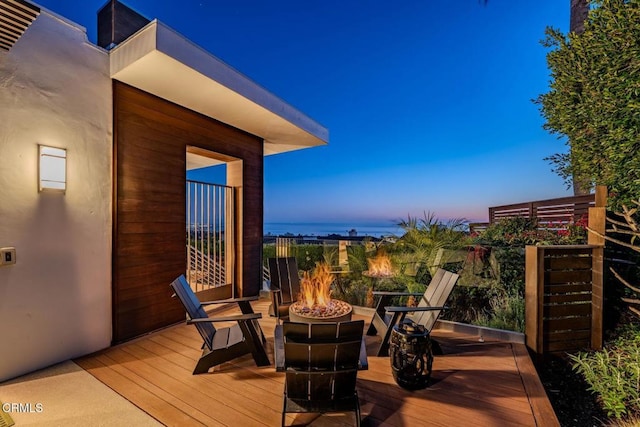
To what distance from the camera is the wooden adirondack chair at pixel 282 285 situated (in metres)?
4.12

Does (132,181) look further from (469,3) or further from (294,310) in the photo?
(469,3)

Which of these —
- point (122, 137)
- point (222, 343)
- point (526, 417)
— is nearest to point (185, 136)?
point (122, 137)

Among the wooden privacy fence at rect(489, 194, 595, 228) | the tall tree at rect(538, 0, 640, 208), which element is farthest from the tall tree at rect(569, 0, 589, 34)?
the tall tree at rect(538, 0, 640, 208)

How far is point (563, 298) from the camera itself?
3479 millimetres

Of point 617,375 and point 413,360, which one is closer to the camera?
point 413,360

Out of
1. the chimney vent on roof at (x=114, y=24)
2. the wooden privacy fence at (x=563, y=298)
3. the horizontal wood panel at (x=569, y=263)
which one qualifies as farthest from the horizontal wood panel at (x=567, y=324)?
the chimney vent on roof at (x=114, y=24)

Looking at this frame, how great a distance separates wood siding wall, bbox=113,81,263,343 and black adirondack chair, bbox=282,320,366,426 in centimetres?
271

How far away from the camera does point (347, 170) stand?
1060 inches

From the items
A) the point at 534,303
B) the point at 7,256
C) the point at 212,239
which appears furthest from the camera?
the point at 212,239

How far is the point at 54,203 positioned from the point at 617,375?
5.83 m

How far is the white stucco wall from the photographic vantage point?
267cm

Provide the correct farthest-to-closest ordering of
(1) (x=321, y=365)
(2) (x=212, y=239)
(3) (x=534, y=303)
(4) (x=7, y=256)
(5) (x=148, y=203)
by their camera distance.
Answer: (2) (x=212, y=239), (5) (x=148, y=203), (3) (x=534, y=303), (4) (x=7, y=256), (1) (x=321, y=365)

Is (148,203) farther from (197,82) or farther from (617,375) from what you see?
(617,375)

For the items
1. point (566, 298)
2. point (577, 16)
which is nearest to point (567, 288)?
point (566, 298)
